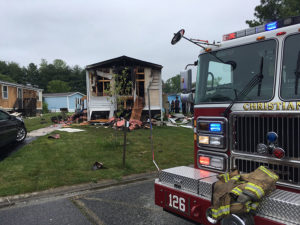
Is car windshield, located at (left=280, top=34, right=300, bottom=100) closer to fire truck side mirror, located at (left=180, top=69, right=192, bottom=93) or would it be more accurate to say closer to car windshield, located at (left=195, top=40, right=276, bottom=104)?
car windshield, located at (left=195, top=40, right=276, bottom=104)

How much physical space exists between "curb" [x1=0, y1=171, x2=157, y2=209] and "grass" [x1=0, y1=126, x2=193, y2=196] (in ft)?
0.58

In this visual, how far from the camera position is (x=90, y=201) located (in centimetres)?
484

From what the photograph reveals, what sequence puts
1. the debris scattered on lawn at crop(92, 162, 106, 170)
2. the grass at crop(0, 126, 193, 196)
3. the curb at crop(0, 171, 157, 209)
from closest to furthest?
the curb at crop(0, 171, 157, 209), the grass at crop(0, 126, 193, 196), the debris scattered on lawn at crop(92, 162, 106, 170)

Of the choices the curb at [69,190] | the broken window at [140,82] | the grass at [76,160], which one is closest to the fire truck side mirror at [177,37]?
the curb at [69,190]

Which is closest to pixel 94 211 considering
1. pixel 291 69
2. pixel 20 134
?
pixel 291 69

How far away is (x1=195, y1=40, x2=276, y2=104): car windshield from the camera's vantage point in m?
3.05

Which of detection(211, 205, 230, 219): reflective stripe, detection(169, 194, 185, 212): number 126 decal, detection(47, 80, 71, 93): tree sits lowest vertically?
detection(169, 194, 185, 212): number 126 decal

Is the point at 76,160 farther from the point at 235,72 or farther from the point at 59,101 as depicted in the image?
the point at 59,101

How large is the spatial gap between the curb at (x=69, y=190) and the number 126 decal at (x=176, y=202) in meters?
2.87

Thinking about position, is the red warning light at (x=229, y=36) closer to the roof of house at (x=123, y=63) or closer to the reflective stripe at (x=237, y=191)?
the reflective stripe at (x=237, y=191)

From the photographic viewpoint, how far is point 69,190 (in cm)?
546

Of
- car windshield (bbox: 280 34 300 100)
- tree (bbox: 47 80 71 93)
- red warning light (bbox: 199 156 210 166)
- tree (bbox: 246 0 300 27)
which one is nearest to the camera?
car windshield (bbox: 280 34 300 100)

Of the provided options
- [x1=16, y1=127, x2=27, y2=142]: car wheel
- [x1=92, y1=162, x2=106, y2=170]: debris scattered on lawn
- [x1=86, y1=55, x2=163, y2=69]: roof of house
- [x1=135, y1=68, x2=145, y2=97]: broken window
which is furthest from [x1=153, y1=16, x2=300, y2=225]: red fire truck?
[x1=135, y1=68, x2=145, y2=97]: broken window

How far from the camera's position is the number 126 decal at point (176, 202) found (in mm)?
3012
